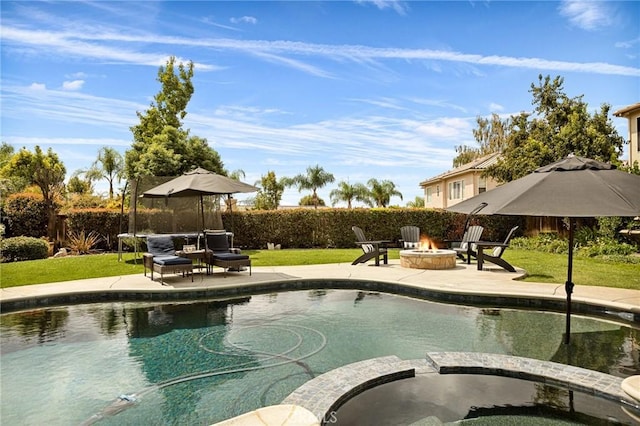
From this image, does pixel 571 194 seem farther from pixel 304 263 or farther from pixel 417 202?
pixel 417 202

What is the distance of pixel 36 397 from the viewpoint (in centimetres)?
424

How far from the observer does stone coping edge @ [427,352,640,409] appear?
12.9ft

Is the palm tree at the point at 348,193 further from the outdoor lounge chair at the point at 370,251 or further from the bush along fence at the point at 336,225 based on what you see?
the outdoor lounge chair at the point at 370,251

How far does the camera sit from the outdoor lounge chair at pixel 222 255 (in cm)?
952

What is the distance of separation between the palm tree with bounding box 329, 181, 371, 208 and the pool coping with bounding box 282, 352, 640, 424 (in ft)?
92.9

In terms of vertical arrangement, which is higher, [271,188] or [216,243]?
[271,188]

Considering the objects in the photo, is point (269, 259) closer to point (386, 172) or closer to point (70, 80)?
point (70, 80)

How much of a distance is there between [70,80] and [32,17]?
15.3 feet

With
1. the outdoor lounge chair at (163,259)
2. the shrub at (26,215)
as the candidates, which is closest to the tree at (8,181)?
the shrub at (26,215)

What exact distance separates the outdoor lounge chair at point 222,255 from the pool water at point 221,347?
1511 millimetres

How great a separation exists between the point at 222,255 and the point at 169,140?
928 cm

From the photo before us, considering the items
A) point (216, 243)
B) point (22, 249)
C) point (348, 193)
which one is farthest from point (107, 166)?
point (216, 243)

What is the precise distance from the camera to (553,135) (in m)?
19.8

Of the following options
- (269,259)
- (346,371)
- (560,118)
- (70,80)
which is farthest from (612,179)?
(560,118)
